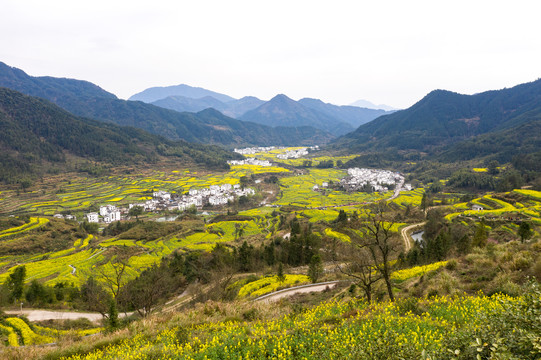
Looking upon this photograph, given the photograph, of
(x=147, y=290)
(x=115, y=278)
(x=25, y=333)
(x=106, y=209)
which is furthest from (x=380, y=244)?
(x=106, y=209)

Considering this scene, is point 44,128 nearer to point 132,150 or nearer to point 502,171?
point 132,150

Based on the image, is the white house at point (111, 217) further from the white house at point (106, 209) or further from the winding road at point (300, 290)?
the winding road at point (300, 290)

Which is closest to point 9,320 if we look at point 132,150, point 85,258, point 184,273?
point 184,273

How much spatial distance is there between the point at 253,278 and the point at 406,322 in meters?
25.6

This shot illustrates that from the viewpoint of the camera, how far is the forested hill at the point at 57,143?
12419 centimetres

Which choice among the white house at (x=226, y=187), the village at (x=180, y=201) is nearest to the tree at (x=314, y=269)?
the village at (x=180, y=201)

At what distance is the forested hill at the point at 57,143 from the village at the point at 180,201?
53.6 metres

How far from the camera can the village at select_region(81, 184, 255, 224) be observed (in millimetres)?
74375

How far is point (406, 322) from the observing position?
841cm

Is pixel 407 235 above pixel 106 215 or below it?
below

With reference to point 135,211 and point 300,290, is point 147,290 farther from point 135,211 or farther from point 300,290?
point 135,211

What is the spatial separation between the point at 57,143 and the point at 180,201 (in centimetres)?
11299

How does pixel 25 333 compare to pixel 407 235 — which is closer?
pixel 25 333

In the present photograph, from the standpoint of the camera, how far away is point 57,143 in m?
148
